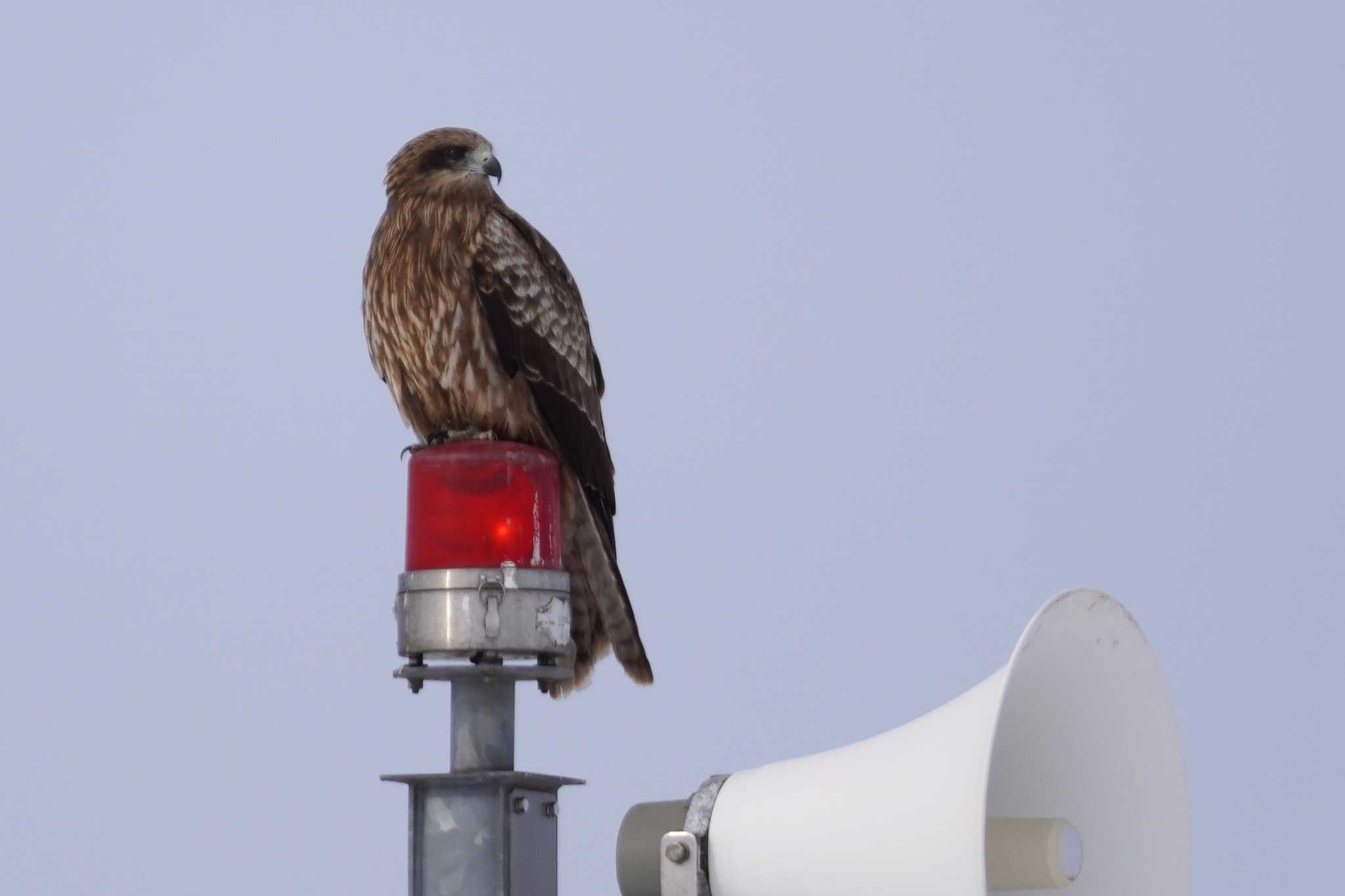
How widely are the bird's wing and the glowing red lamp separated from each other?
1.67 meters

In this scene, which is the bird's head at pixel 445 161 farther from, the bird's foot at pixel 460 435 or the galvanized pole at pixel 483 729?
the galvanized pole at pixel 483 729

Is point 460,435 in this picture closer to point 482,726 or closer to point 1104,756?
point 482,726

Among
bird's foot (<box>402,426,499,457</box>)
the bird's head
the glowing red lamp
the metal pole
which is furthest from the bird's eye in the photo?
the metal pole

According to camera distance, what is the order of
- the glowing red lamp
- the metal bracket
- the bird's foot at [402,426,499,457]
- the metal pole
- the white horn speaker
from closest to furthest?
the white horn speaker → the metal bracket → the metal pole → the glowing red lamp → the bird's foot at [402,426,499,457]

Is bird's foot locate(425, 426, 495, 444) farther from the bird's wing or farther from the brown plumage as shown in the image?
the bird's wing

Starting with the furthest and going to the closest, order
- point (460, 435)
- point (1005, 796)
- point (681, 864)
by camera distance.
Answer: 1. point (460, 435)
2. point (1005, 796)
3. point (681, 864)

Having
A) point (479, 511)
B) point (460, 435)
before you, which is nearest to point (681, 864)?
point (479, 511)

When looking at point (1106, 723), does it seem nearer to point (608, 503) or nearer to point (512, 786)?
point (512, 786)

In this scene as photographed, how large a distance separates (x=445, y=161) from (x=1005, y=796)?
138 inches

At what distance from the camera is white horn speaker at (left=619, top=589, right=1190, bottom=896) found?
2.77 metres

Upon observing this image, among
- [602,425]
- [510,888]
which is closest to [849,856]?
[510,888]

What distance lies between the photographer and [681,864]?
3.14 meters

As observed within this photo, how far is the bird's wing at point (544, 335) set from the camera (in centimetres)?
580

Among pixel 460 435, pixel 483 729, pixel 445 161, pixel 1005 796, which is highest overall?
pixel 445 161
